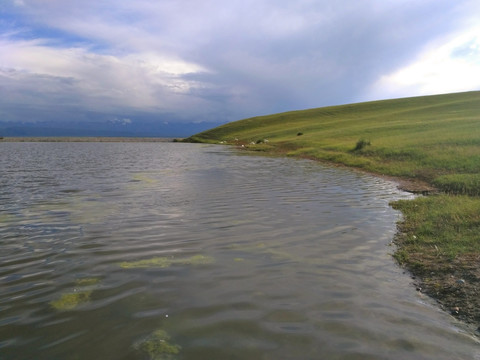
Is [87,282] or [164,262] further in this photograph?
[164,262]

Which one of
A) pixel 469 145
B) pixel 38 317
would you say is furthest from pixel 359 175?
pixel 38 317

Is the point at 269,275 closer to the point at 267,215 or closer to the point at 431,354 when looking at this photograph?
the point at 431,354

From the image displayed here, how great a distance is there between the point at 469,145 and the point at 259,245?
27874 millimetres

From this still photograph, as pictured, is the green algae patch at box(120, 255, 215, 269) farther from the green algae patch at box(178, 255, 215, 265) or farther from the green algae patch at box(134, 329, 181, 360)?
the green algae patch at box(134, 329, 181, 360)

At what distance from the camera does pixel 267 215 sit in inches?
568

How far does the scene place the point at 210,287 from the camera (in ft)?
25.2

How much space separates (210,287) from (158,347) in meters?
2.23

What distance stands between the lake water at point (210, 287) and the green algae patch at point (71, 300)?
4cm

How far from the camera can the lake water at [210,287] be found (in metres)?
5.68

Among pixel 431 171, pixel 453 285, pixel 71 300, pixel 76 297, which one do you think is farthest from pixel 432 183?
pixel 71 300

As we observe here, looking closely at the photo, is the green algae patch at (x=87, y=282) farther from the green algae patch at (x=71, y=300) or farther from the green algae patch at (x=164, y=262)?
the green algae patch at (x=164, y=262)

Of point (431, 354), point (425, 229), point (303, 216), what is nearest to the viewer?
point (431, 354)

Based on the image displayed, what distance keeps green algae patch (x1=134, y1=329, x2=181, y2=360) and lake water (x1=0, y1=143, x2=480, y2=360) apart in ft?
0.07

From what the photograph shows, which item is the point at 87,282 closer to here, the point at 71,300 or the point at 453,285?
the point at 71,300
